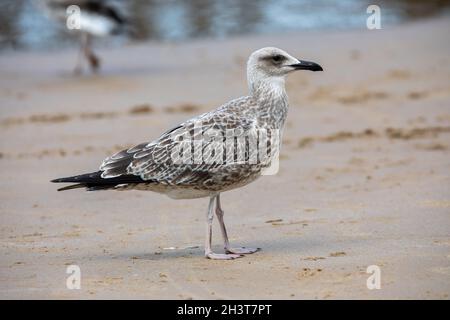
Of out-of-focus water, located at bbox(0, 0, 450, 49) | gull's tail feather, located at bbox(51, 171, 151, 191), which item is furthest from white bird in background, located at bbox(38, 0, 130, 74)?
gull's tail feather, located at bbox(51, 171, 151, 191)

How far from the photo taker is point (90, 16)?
16.4 m

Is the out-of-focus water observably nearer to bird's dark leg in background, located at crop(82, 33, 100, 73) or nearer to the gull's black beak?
bird's dark leg in background, located at crop(82, 33, 100, 73)

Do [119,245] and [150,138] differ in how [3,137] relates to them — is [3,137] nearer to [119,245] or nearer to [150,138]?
[150,138]

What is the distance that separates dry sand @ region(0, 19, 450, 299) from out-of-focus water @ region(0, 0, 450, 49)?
4.79ft

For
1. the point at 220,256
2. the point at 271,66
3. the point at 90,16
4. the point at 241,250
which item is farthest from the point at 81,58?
the point at 220,256

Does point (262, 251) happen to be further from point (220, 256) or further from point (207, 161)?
point (207, 161)

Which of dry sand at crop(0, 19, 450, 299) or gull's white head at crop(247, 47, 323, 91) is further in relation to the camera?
gull's white head at crop(247, 47, 323, 91)

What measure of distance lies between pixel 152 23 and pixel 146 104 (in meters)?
6.67

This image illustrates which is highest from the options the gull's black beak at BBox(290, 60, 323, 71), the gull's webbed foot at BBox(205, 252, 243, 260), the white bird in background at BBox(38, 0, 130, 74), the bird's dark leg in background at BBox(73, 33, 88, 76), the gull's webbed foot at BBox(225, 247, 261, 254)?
the white bird in background at BBox(38, 0, 130, 74)

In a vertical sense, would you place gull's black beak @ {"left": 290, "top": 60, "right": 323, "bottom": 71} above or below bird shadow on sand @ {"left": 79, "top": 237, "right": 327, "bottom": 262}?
above

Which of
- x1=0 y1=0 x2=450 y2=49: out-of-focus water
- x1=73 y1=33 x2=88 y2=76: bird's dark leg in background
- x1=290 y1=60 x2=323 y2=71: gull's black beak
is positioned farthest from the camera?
x1=0 y1=0 x2=450 y2=49: out-of-focus water

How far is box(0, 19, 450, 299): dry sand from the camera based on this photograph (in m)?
6.37

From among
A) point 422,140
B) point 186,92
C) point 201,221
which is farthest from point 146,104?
point 201,221

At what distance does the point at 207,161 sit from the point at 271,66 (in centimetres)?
95
